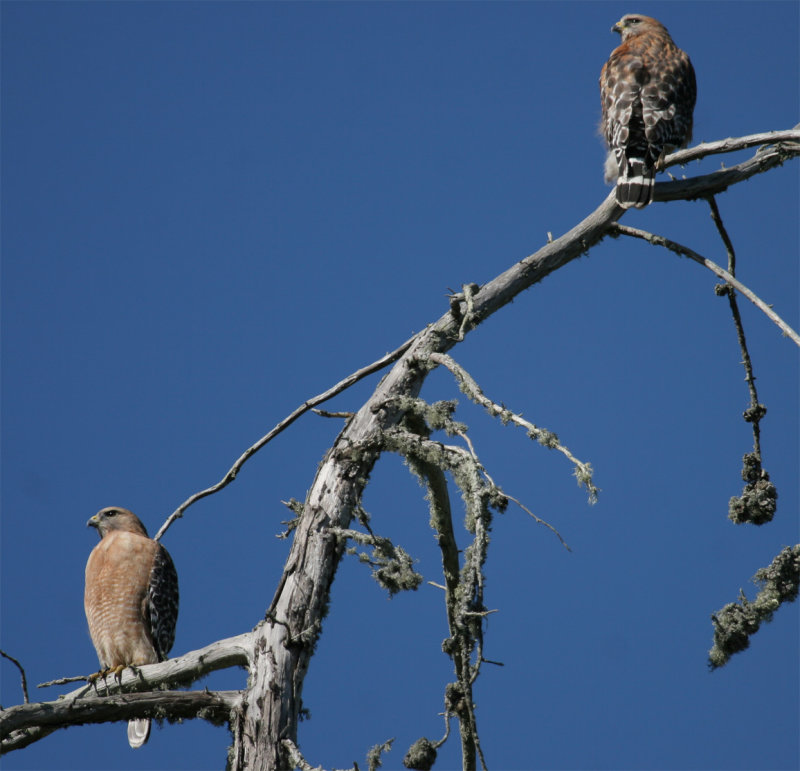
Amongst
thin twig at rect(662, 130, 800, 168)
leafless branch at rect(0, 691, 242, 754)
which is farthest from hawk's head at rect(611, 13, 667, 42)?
leafless branch at rect(0, 691, 242, 754)

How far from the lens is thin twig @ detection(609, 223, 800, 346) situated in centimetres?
331

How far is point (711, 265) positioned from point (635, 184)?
868 millimetres

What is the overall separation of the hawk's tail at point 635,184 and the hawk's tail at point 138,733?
3.84 metres

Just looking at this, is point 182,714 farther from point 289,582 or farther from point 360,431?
point 360,431

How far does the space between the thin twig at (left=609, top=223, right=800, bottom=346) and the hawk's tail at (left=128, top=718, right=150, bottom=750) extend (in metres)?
3.75

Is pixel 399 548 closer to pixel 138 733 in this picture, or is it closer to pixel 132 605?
pixel 132 605

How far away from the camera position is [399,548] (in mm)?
3217

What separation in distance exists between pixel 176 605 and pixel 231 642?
2.20 metres

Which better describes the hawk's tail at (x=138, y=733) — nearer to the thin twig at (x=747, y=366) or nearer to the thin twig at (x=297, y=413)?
the thin twig at (x=297, y=413)

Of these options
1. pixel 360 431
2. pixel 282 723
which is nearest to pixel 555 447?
pixel 360 431

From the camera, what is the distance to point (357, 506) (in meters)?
3.58

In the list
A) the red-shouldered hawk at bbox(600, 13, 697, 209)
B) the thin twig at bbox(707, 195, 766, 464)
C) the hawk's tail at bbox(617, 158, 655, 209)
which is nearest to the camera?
the thin twig at bbox(707, 195, 766, 464)

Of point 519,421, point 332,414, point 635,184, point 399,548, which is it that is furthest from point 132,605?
point 635,184

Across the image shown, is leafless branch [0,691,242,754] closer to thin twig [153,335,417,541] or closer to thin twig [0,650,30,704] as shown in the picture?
thin twig [0,650,30,704]
